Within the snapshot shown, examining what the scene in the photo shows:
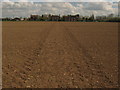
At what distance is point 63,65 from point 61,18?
157321 mm

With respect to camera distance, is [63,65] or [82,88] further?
[63,65]

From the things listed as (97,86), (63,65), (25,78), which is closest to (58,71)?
(63,65)

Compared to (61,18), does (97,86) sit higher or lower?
lower

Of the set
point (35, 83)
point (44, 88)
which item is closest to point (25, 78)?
point (35, 83)

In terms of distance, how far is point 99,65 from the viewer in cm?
746

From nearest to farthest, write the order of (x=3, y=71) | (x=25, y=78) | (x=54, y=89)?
(x=54, y=89), (x=25, y=78), (x=3, y=71)

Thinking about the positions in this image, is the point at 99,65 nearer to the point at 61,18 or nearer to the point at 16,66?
the point at 16,66

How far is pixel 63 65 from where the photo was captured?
748 cm

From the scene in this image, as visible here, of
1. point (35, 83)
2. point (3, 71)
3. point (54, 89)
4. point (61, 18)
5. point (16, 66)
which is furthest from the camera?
point (61, 18)

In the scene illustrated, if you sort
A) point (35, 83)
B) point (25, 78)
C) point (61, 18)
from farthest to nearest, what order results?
1. point (61, 18)
2. point (25, 78)
3. point (35, 83)

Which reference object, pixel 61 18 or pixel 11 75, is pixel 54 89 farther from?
pixel 61 18

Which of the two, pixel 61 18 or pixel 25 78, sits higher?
pixel 61 18

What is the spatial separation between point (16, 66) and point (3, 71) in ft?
2.46

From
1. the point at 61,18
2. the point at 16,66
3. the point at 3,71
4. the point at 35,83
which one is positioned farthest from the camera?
the point at 61,18
